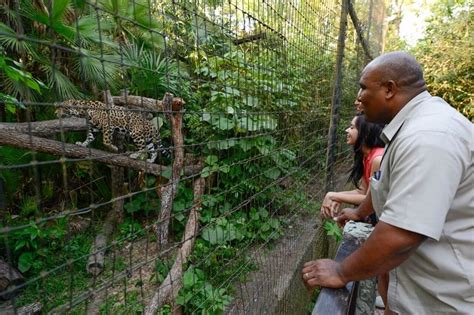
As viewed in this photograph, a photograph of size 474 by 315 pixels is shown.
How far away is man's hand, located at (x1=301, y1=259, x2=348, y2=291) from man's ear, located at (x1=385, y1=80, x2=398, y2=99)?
2.13 ft

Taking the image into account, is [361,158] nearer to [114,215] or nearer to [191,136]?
[191,136]

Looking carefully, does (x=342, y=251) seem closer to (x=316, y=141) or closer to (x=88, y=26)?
(x=316, y=141)

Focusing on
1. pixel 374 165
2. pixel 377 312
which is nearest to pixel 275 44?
pixel 374 165

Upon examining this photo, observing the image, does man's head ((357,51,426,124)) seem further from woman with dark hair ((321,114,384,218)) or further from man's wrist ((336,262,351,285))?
woman with dark hair ((321,114,384,218))

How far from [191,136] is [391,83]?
7.32 ft

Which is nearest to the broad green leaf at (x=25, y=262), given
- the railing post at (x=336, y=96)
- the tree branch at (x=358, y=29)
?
the railing post at (x=336, y=96)

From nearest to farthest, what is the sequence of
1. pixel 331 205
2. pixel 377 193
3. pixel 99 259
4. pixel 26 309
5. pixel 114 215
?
pixel 377 193, pixel 331 205, pixel 26 309, pixel 99 259, pixel 114 215

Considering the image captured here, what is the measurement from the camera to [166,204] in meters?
2.77

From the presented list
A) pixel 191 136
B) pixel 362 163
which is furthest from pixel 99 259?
pixel 362 163

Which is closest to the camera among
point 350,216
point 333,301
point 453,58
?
point 333,301

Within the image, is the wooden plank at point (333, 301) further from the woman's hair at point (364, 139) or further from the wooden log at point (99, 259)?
the wooden log at point (99, 259)

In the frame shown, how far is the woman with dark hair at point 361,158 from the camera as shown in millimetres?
2111

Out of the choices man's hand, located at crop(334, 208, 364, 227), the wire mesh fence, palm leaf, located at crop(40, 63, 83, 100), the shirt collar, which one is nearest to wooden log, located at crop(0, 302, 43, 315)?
the wire mesh fence

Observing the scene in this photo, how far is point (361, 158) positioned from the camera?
2543 mm
